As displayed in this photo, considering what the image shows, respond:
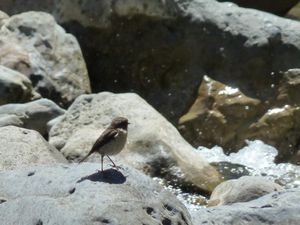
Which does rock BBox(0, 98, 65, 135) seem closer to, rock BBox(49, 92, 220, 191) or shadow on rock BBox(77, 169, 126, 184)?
rock BBox(49, 92, 220, 191)

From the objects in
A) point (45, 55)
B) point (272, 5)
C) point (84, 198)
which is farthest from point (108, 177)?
point (272, 5)

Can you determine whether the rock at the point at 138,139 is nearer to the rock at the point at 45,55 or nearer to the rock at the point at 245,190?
the rock at the point at 245,190

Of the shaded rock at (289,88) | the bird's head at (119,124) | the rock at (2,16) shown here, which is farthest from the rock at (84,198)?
the rock at (2,16)

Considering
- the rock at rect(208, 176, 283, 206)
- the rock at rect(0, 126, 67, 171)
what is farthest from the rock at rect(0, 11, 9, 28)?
the rock at rect(208, 176, 283, 206)

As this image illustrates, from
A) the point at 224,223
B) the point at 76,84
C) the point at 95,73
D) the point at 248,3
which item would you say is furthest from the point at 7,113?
the point at 248,3

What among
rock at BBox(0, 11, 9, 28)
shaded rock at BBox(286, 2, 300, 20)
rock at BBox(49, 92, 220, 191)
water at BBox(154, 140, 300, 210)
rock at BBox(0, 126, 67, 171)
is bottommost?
water at BBox(154, 140, 300, 210)

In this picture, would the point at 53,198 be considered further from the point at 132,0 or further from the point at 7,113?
the point at 132,0

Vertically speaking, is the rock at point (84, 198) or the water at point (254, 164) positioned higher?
the rock at point (84, 198)
